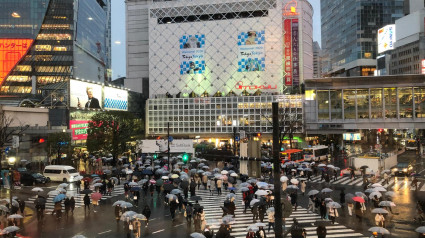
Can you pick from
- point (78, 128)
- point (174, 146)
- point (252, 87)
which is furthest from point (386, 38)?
point (78, 128)

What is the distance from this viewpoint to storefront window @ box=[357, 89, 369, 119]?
62.0 m

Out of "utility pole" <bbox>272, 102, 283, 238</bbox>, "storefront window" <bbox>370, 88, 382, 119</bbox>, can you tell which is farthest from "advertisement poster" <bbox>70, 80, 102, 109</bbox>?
"utility pole" <bbox>272, 102, 283, 238</bbox>

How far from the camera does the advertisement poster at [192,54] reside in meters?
74.1

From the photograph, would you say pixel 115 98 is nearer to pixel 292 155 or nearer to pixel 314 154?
pixel 292 155

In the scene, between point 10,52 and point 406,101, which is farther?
point 10,52

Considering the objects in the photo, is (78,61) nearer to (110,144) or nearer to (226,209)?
(110,144)

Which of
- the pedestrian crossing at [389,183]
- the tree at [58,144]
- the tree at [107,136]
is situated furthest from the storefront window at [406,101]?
the tree at [58,144]

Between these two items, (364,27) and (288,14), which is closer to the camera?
(288,14)

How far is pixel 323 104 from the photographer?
63.7 m

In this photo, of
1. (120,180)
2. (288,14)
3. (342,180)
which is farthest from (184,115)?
(342,180)

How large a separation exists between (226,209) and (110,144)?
2610 centimetres

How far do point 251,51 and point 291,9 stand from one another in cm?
1096

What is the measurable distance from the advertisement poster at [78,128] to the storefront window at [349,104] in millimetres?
42023

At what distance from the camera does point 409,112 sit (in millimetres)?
60719
